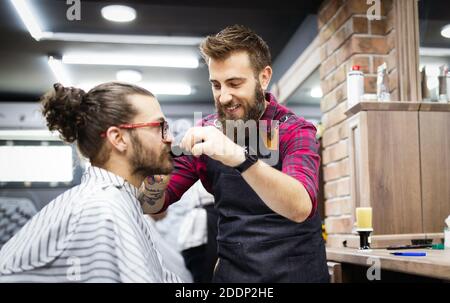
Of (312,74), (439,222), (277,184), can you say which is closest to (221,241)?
(277,184)

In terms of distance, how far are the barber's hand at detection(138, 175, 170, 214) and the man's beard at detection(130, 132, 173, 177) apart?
0.14 metres

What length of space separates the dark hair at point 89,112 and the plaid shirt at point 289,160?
0.33 meters

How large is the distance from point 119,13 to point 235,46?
7.22ft

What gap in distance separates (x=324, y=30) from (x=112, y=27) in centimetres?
174

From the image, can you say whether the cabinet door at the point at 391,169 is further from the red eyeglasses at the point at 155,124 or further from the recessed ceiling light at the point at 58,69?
the recessed ceiling light at the point at 58,69

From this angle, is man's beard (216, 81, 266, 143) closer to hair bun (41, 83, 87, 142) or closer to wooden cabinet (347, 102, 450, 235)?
hair bun (41, 83, 87, 142)

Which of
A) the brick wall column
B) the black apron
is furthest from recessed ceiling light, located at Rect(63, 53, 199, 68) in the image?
the black apron

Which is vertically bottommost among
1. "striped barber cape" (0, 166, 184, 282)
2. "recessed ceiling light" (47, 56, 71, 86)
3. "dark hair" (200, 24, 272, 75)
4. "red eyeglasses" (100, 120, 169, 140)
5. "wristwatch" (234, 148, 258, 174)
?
"striped barber cape" (0, 166, 184, 282)

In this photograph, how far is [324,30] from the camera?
3010 millimetres

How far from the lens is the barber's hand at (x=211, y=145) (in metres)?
1.09

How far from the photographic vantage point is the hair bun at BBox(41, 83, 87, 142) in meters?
1.27

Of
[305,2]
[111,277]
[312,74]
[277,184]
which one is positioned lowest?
[111,277]

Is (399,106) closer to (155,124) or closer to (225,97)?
(225,97)

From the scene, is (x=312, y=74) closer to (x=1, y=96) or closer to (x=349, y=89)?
(x=349, y=89)
